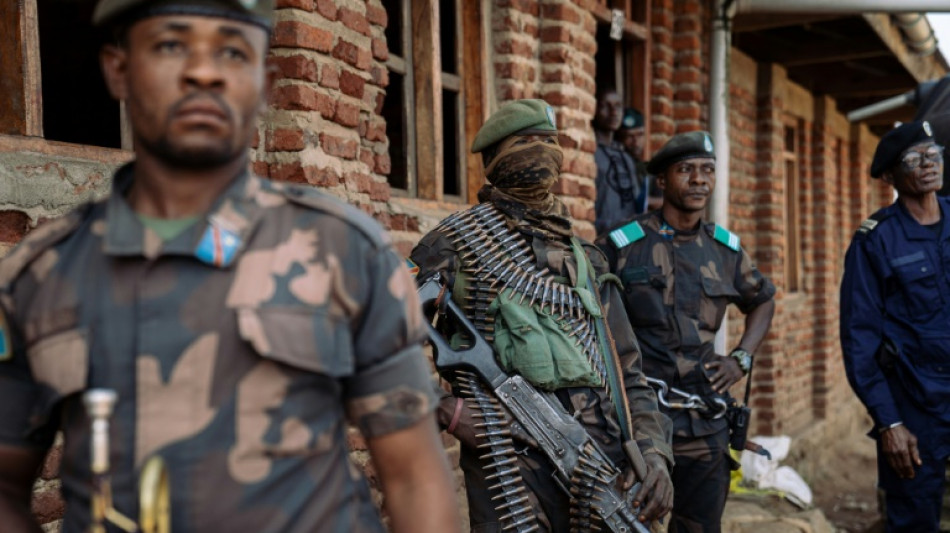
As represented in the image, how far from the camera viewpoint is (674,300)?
4.14 m

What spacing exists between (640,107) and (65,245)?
5.52 m

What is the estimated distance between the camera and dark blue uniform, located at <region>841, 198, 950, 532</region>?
4512 mm

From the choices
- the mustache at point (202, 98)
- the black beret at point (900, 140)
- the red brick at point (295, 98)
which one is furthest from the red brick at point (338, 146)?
the black beret at point (900, 140)

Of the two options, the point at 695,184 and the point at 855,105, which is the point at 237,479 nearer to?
the point at 695,184

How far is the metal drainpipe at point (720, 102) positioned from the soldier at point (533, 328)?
12.7 feet

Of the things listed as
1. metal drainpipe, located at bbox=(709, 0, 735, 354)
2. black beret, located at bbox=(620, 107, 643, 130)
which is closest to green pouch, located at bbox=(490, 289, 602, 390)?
black beret, located at bbox=(620, 107, 643, 130)

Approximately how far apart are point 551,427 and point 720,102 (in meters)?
4.66

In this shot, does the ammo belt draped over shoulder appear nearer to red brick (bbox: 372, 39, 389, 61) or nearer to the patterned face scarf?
the patterned face scarf

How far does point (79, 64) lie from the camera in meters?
4.70

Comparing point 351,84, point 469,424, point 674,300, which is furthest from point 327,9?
point 674,300

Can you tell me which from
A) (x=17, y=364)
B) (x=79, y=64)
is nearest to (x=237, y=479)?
(x=17, y=364)

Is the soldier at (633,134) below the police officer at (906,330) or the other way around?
the other way around

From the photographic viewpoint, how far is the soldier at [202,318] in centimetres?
137

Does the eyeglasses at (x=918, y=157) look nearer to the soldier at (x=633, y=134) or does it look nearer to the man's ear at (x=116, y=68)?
the soldier at (x=633, y=134)
